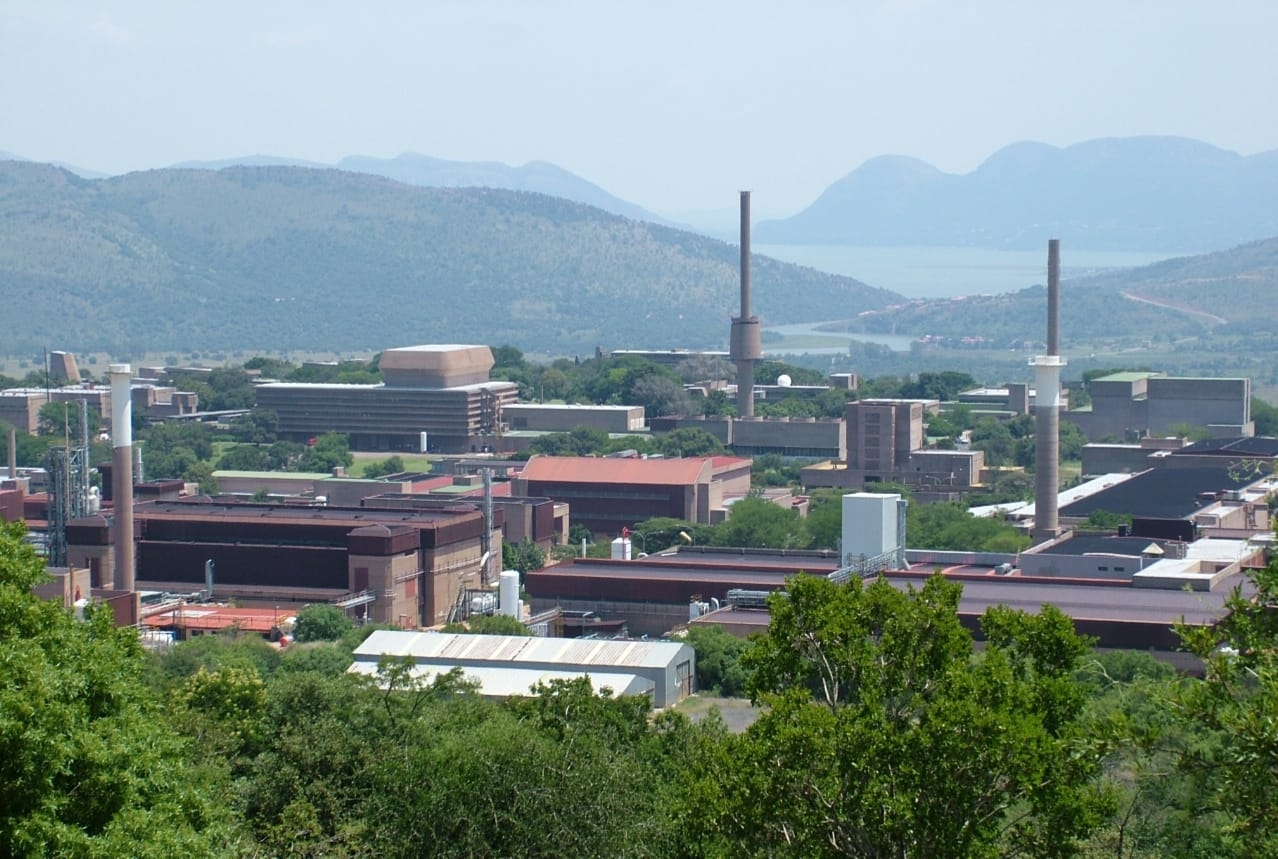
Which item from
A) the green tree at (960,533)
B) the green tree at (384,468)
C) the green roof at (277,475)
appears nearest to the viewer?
the green tree at (960,533)

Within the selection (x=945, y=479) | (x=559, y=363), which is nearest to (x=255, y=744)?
(x=945, y=479)

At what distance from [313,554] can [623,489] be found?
23278 mm

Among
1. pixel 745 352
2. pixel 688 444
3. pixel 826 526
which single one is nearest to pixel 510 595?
pixel 826 526

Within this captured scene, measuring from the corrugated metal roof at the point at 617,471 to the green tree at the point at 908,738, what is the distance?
61.6m

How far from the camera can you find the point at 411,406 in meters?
113

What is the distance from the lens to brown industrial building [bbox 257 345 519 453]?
112188 millimetres

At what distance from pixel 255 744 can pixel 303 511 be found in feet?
115

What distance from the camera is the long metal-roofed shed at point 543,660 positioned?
41.6 meters

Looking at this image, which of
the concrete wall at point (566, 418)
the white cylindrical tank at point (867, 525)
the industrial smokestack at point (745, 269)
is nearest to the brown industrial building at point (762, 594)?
the white cylindrical tank at point (867, 525)

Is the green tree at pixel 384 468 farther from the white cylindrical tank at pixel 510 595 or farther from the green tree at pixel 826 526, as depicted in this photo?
the white cylindrical tank at pixel 510 595

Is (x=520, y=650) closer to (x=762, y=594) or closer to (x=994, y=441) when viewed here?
(x=762, y=594)

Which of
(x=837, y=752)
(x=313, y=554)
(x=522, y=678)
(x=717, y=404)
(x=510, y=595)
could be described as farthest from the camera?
(x=717, y=404)

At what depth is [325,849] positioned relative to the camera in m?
25.5

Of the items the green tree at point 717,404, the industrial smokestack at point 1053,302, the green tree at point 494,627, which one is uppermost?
the industrial smokestack at point 1053,302
